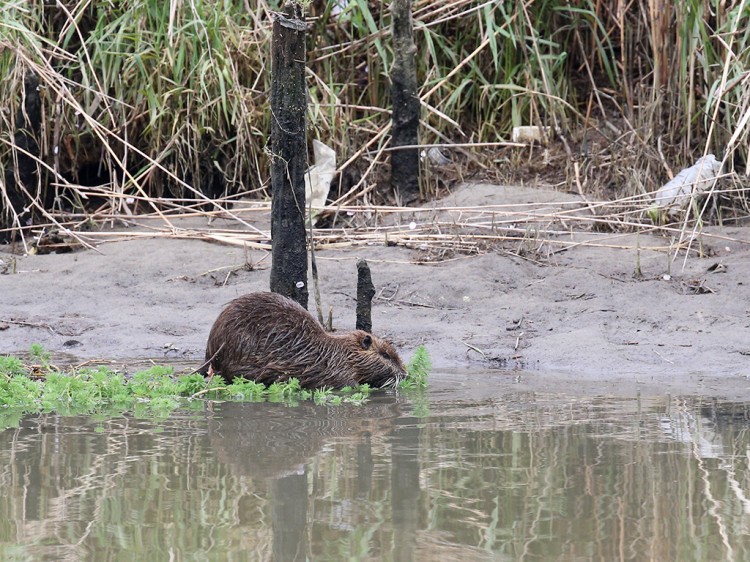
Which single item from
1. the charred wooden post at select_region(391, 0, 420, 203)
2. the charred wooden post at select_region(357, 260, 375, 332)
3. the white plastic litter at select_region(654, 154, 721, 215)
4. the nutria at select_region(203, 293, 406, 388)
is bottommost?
the nutria at select_region(203, 293, 406, 388)

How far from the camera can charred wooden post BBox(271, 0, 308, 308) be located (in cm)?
475

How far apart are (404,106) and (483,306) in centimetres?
212

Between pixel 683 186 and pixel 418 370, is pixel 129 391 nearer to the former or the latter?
pixel 418 370

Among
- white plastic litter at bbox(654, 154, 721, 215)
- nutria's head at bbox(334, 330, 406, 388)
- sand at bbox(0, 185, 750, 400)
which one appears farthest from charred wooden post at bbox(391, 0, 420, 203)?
nutria's head at bbox(334, 330, 406, 388)

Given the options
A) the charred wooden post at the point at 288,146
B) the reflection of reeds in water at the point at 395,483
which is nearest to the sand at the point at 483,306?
the charred wooden post at the point at 288,146

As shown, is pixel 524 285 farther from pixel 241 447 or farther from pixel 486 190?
pixel 241 447

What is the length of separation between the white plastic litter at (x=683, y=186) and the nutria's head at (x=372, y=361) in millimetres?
2513

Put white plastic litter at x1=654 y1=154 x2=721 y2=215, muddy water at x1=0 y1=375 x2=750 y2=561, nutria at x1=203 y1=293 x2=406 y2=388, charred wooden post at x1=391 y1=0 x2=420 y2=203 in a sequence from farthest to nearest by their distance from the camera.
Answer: charred wooden post at x1=391 y1=0 x2=420 y2=203
white plastic litter at x1=654 y1=154 x2=721 y2=215
nutria at x1=203 y1=293 x2=406 y2=388
muddy water at x1=0 y1=375 x2=750 y2=561

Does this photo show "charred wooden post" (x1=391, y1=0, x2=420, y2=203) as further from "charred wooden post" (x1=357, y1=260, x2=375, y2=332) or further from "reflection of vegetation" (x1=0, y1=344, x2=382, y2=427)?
"reflection of vegetation" (x1=0, y1=344, x2=382, y2=427)

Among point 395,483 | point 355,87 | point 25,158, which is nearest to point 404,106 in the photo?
point 355,87

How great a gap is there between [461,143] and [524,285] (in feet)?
7.34

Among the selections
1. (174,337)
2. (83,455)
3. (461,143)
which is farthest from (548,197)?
(83,455)

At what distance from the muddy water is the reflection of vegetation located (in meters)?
0.14

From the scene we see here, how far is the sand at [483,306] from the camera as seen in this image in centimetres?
505
